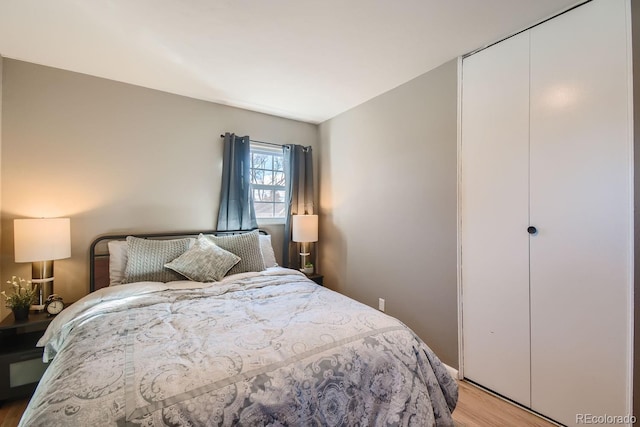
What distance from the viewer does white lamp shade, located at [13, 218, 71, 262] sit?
1944 millimetres

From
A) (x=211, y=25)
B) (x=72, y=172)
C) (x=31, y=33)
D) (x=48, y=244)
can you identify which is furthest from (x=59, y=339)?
(x=211, y=25)

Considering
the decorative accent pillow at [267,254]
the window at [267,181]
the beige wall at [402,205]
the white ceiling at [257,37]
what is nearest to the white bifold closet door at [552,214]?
the beige wall at [402,205]

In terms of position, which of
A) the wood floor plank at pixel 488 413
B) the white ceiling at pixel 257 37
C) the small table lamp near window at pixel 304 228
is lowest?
the wood floor plank at pixel 488 413

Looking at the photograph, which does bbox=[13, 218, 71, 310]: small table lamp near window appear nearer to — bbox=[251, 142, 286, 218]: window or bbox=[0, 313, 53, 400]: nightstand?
bbox=[0, 313, 53, 400]: nightstand

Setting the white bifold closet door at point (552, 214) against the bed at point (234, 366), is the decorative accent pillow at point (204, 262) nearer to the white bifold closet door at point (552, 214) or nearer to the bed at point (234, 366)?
the bed at point (234, 366)

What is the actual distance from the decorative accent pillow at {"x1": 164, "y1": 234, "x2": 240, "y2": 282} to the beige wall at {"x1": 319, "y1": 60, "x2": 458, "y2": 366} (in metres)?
1.41

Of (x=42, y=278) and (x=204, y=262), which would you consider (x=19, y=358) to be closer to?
(x=42, y=278)

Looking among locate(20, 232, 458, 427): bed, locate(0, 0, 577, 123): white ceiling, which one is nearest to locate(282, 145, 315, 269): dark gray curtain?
locate(0, 0, 577, 123): white ceiling

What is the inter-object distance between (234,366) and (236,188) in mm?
2292

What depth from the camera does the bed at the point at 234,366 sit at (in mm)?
899

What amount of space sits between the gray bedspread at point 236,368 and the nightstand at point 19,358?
24 centimetres

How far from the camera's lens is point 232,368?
1.04 m

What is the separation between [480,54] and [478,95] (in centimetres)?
31

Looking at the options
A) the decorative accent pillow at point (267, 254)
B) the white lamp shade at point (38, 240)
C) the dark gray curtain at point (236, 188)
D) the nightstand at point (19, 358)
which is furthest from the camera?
the dark gray curtain at point (236, 188)
